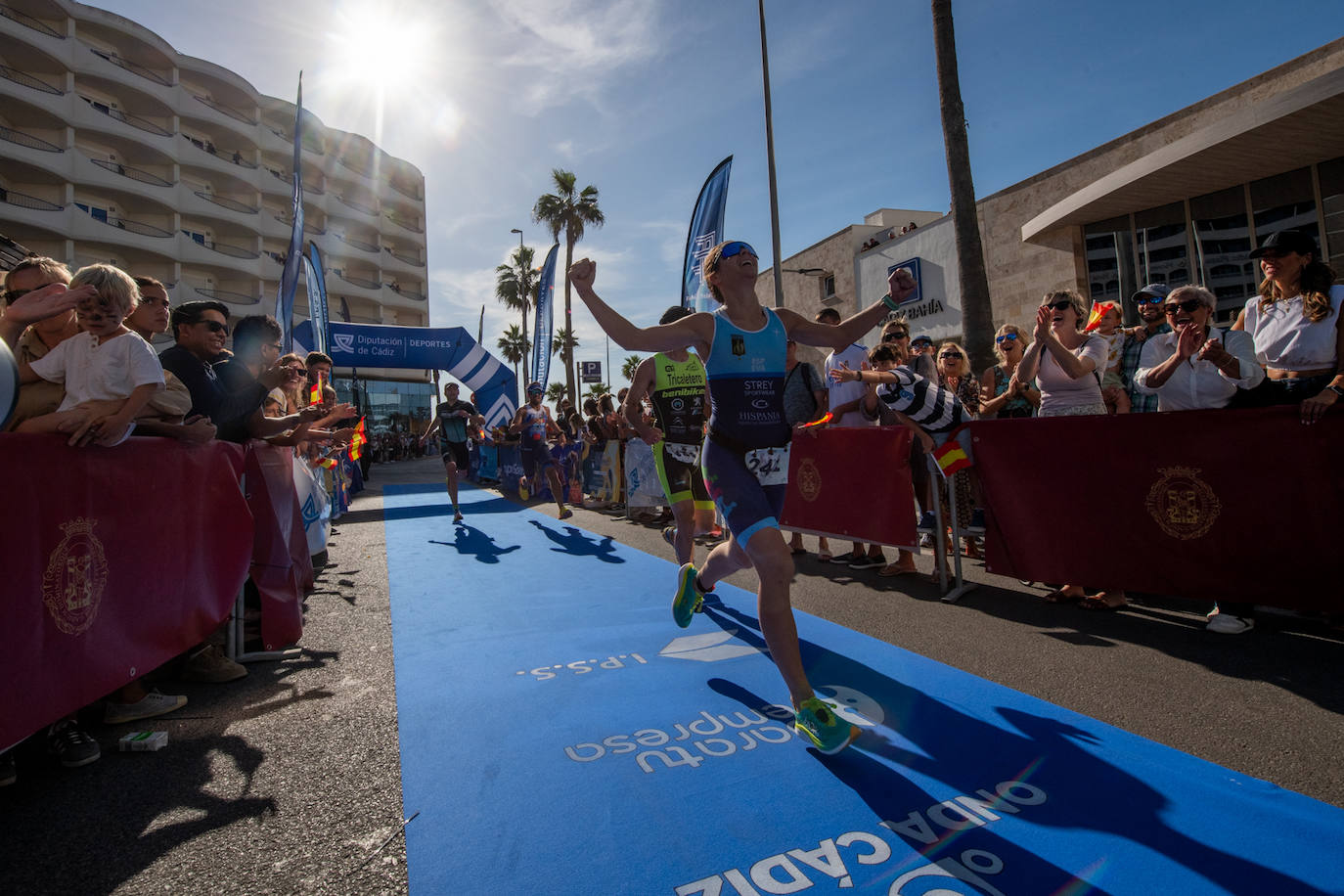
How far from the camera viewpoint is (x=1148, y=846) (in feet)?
6.51

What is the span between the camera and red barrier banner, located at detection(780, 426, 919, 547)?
5.52 m

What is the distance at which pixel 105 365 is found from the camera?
9.97 ft

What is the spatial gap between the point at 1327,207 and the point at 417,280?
6144 cm

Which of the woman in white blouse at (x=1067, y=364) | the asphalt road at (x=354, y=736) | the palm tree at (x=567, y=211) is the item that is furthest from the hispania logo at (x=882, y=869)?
the palm tree at (x=567, y=211)

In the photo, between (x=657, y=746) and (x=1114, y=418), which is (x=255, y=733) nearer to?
(x=657, y=746)

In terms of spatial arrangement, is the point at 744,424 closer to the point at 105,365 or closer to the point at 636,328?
the point at 636,328

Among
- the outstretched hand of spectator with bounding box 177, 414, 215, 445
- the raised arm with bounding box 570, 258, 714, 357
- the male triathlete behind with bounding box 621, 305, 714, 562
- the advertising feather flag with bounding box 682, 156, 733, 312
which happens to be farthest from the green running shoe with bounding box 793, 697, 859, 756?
the advertising feather flag with bounding box 682, 156, 733, 312

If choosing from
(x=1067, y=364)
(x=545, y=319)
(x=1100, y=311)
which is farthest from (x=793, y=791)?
(x=545, y=319)

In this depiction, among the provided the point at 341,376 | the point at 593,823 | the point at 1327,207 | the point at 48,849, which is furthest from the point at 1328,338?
the point at 341,376

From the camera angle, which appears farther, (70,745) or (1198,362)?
(1198,362)

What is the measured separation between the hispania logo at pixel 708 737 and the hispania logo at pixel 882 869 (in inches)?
26.6

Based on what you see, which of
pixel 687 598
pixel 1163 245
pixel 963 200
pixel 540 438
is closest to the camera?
pixel 687 598

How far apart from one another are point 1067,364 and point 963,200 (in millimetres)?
6733

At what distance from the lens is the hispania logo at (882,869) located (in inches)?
71.6
